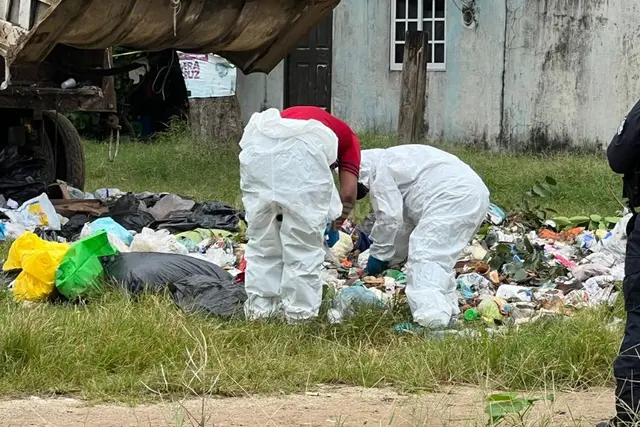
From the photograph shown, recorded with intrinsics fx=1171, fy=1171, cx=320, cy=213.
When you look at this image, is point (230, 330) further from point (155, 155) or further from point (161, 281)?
point (155, 155)

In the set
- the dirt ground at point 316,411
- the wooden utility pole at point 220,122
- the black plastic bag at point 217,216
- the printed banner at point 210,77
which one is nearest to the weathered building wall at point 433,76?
the wooden utility pole at point 220,122

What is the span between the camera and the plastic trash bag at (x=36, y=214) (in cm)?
948

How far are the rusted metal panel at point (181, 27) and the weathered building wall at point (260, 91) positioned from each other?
27.7 ft

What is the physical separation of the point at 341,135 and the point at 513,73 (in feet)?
35.4

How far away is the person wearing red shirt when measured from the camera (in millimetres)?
6171

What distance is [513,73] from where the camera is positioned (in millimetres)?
16531

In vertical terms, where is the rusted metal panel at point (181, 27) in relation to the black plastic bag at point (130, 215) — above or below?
above

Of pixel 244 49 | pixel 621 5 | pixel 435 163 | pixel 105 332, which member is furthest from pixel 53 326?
pixel 621 5

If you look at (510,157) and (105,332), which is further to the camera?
(510,157)

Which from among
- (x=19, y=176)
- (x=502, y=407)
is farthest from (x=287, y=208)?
(x=19, y=176)

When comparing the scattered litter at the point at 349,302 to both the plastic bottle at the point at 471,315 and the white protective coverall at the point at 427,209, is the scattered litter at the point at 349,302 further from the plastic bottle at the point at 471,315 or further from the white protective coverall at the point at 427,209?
the plastic bottle at the point at 471,315

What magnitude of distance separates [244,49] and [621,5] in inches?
302

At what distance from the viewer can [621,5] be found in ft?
50.9

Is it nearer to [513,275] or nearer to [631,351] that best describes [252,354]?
[631,351]
